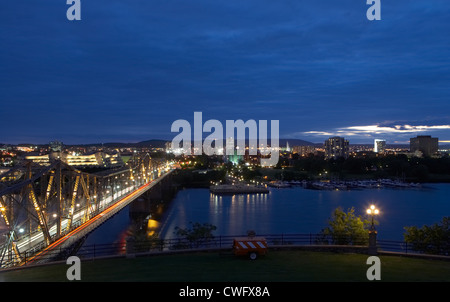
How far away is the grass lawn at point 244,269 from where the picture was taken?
9.60 metres

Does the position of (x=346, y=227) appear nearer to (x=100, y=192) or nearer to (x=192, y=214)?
(x=100, y=192)

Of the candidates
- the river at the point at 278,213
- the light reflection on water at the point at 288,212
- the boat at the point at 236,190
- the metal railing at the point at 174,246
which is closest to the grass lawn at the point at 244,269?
the metal railing at the point at 174,246

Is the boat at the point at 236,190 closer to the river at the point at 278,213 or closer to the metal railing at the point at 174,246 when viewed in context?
the river at the point at 278,213

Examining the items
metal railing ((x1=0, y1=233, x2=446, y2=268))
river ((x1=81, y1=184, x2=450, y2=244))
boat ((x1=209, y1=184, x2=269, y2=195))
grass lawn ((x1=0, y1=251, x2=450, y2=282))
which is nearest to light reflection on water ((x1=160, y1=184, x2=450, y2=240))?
river ((x1=81, y1=184, x2=450, y2=244))

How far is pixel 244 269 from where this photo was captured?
10.4 metres

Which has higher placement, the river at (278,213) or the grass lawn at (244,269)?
the grass lawn at (244,269)

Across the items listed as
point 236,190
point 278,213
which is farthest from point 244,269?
point 236,190

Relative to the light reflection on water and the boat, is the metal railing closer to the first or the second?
the light reflection on water

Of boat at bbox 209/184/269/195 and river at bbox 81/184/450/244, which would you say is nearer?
river at bbox 81/184/450/244

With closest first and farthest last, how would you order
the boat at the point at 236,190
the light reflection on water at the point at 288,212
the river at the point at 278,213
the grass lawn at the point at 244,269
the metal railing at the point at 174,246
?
1. the grass lawn at the point at 244,269
2. the metal railing at the point at 174,246
3. the river at the point at 278,213
4. the light reflection on water at the point at 288,212
5. the boat at the point at 236,190

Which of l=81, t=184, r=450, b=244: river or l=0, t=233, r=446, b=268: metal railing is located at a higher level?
l=0, t=233, r=446, b=268: metal railing

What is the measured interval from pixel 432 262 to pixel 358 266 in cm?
268

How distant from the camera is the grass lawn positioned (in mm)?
9602

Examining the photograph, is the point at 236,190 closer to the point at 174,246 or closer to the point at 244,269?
the point at 174,246
